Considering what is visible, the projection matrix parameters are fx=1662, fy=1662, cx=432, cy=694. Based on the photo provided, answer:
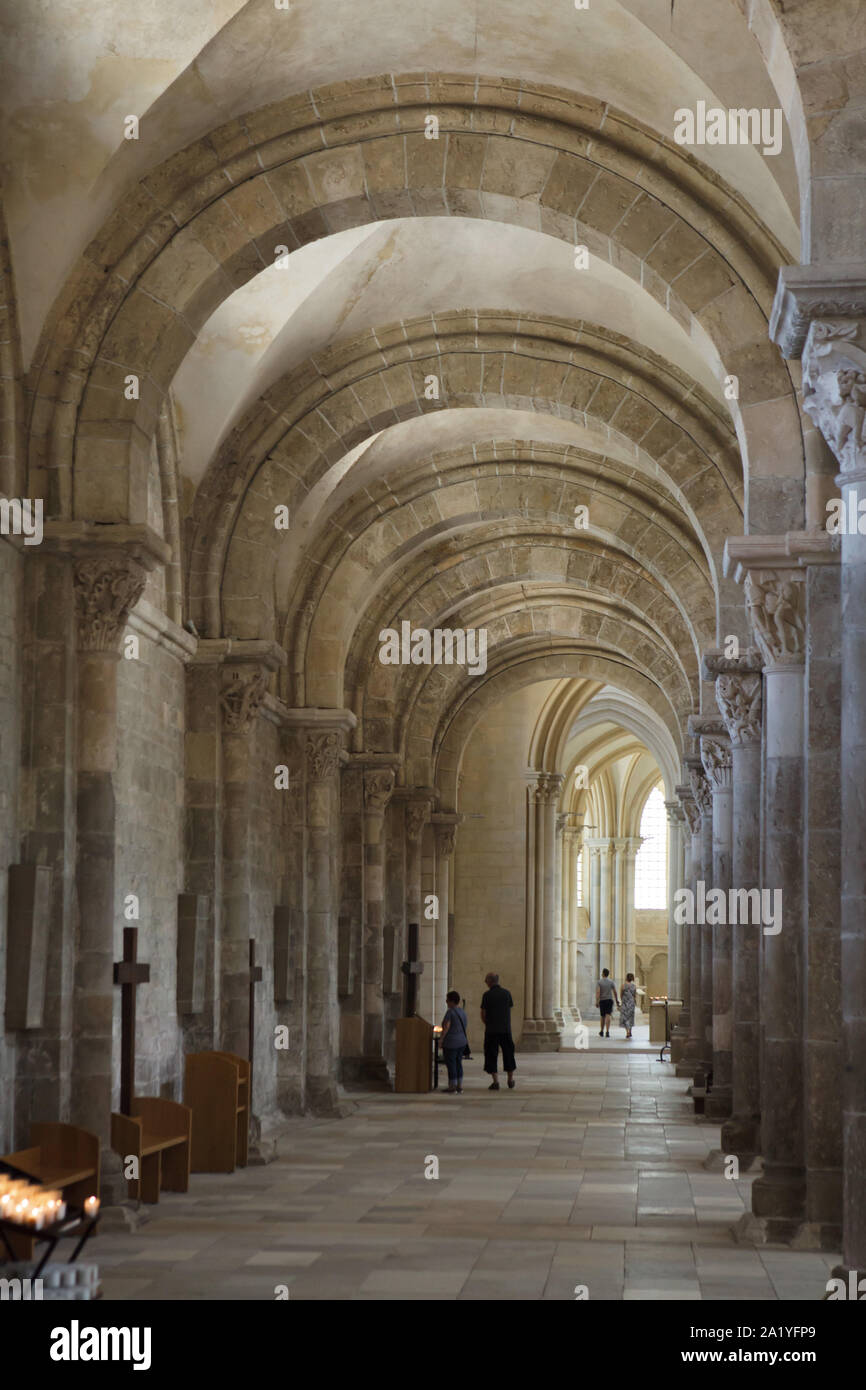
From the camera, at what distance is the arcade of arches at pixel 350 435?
8.22 metres

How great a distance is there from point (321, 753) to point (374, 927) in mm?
4037

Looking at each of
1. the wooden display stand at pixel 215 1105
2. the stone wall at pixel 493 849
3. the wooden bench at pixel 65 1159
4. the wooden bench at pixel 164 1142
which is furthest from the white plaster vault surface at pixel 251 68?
the stone wall at pixel 493 849

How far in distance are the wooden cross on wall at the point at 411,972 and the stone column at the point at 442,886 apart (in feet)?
18.3

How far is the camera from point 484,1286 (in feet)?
23.8

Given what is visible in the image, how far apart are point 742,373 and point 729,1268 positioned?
5226 mm

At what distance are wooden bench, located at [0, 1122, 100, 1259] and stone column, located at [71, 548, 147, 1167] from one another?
622 millimetres

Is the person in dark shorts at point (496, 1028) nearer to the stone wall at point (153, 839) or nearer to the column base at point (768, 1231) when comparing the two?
the stone wall at point (153, 839)

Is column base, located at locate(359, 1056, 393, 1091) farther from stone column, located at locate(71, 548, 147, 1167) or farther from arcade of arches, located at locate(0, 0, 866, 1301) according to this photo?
stone column, located at locate(71, 548, 147, 1167)

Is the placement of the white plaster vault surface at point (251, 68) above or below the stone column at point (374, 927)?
above

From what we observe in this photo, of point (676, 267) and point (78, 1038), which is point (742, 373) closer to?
point (676, 267)

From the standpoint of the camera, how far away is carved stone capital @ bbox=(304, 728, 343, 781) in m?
16.5

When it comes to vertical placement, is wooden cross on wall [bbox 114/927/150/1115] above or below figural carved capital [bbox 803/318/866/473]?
below

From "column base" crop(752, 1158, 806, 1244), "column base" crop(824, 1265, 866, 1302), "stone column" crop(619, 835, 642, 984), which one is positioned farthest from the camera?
"stone column" crop(619, 835, 642, 984)

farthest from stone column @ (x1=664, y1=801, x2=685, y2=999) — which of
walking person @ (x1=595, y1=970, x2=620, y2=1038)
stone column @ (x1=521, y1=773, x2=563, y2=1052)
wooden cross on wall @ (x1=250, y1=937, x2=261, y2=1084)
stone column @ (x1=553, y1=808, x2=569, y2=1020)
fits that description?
wooden cross on wall @ (x1=250, y1=937, x2=261, y2=1084)
